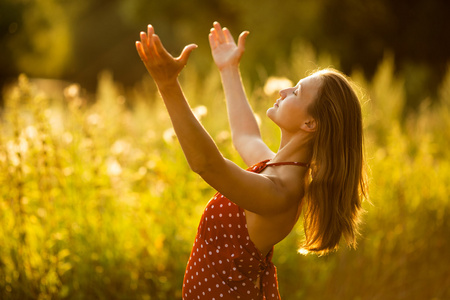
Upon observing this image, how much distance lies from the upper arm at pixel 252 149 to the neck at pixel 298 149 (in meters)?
0.23

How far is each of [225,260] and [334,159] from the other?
0.51 m

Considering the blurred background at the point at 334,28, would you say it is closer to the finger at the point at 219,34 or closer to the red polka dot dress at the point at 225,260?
the finger at the point at 219,34

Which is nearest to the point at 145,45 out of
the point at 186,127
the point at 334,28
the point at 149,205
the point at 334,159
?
the point at 186,127

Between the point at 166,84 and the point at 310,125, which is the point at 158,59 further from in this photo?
the point at 310,125

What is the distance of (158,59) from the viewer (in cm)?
137

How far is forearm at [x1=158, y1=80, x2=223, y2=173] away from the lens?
4.66 feet

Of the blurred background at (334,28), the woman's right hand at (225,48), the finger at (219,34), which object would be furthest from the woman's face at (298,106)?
the blurred background at (334,28)

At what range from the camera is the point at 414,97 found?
41.4 ft

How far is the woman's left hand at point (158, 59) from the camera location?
1354mm

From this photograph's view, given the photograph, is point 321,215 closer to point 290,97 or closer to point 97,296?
point 290,97

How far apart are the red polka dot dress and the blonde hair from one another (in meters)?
0.20

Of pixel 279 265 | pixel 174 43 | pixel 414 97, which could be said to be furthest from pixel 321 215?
pixel 174 43

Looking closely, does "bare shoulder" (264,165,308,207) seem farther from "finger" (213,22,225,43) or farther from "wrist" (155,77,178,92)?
"finger" (213,22,225,43)

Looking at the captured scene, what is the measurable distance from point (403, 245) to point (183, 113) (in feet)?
9.78
